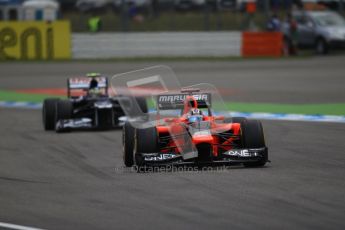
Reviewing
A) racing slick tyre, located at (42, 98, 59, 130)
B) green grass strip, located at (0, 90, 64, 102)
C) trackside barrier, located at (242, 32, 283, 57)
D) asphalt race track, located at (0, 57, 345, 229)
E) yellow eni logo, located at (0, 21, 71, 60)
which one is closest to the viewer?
asphalt race track, located at (0, 57, 345, 229)

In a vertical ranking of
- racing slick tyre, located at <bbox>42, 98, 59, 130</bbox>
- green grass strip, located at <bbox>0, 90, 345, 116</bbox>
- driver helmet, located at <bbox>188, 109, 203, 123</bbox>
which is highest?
driver helmet, located at <bbox>188, 109, 203, 123</bbox>

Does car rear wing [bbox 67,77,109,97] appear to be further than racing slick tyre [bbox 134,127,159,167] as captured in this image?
Yes

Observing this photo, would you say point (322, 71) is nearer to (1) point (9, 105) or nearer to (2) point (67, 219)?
(1) point (9, 105)

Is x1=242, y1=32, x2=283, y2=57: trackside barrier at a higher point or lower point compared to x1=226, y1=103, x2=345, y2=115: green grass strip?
lower

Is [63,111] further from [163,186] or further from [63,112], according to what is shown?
[163,186]

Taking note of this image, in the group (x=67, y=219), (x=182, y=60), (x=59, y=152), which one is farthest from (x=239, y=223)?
(x=182, y=60)

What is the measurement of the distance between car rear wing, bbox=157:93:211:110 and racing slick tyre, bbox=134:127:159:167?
75 cm

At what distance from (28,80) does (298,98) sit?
10557mm

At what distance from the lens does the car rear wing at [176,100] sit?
11.6 metres

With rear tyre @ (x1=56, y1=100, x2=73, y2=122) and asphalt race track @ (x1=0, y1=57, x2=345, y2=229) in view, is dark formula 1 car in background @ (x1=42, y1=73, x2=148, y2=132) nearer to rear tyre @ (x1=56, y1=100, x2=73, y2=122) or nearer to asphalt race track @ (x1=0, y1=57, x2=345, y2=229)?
rear tyre @ (x1=56, y1=100, x2=73, y2=122)

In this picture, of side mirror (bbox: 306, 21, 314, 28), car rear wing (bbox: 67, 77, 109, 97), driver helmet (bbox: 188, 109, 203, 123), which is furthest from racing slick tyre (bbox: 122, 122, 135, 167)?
side mirror (bbox: 306, 21, 314, 28)

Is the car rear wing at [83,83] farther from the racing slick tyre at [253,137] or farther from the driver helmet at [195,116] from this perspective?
the racing slick tyre at [253,137]

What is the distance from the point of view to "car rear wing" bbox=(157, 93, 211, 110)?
11.6 meters

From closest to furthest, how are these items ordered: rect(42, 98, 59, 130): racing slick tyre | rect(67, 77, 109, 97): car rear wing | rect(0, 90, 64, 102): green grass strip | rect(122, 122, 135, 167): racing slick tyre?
rect(122, 122, 135, 167): racing slick tyre
rect(42, 98, 59, 130): racing slick tyre
rect(67, 77, 109, 97): car rear wing
rect(0, 90, 64, 102): green grass strip
